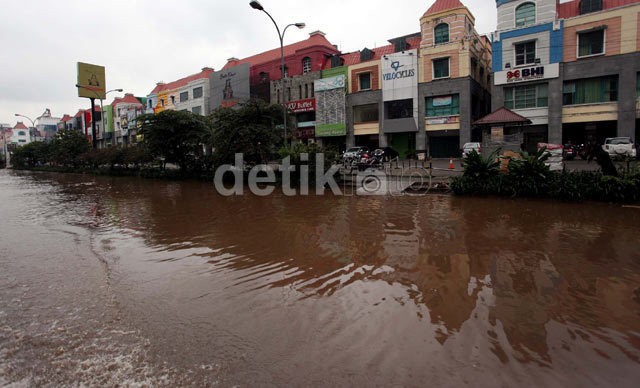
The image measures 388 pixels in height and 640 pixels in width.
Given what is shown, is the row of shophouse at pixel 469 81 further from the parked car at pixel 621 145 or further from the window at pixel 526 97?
the parked car at pixel 621 145

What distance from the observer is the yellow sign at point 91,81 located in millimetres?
46312

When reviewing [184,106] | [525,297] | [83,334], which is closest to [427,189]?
[525,297]

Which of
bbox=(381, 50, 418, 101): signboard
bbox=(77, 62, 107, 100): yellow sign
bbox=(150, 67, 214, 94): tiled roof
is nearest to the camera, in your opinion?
bbox=(381, 50, 418, 101): signboard

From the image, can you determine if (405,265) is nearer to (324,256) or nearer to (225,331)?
(324,256)

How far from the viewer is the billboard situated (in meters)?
43.9

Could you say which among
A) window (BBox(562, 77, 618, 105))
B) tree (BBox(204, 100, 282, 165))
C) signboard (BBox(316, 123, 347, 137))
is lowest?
tree (BBox(204, 100, 282, 165))

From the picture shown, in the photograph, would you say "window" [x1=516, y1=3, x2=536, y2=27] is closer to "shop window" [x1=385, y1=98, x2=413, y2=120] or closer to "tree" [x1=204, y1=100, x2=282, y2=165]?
"shop window" [x1=385, y1=98, x2=413, y2=120]

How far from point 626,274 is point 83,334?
309 inches

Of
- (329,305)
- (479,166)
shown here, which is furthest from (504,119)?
(329,305)

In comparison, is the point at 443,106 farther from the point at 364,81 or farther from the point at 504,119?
the point at 504,119

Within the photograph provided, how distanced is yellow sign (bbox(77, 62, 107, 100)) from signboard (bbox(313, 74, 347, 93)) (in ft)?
93.3

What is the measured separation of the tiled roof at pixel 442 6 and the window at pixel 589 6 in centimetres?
814

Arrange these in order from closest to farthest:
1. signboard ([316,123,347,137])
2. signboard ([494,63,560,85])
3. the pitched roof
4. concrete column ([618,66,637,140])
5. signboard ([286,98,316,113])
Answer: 1. the pitched roof
2. concrete column ([618,66,637,140])
3. signboard ([494,63,560,85])
4. signboard ([316,123,347,137])
5. signboard ([286,98,316,113])

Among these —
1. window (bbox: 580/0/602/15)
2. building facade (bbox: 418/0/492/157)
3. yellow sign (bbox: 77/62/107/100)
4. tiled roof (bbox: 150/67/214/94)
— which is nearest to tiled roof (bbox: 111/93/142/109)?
tiled roof (bbox: 150/67/214/94)
